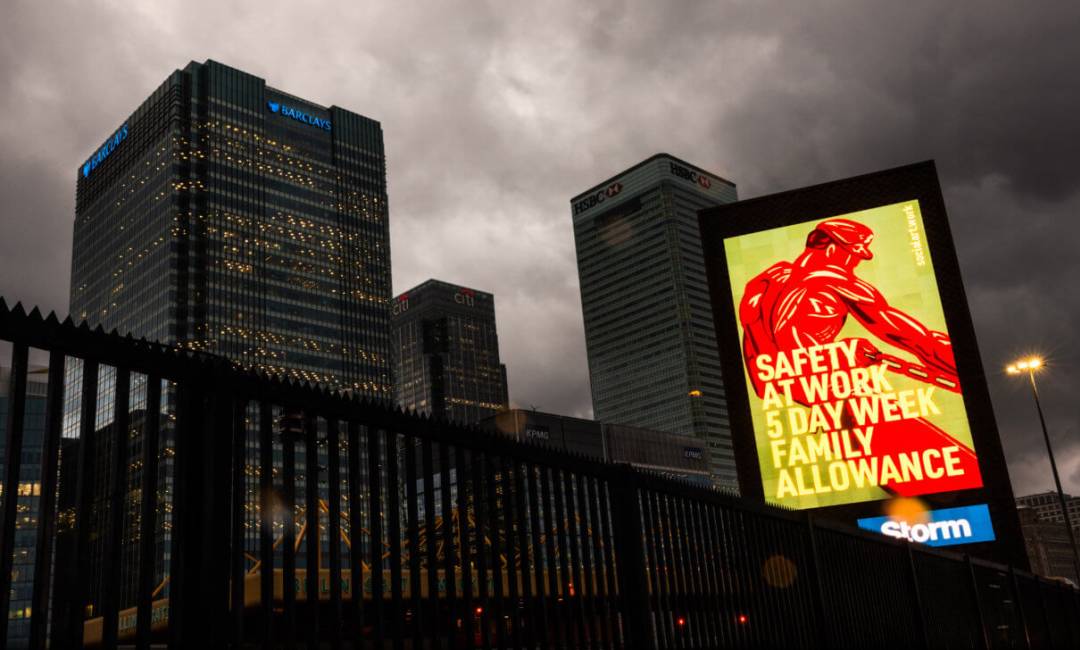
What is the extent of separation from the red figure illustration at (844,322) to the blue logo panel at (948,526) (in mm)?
1270

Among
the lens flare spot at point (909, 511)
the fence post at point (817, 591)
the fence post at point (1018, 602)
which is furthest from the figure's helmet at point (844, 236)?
the fence post at point (817, 591)

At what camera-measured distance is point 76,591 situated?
629 cm

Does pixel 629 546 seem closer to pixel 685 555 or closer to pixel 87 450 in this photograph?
pixel 685 555

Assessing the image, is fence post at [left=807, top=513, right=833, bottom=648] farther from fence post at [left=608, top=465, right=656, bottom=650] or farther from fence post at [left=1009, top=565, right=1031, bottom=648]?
fence post at [left=1009, top=565, right=1031, bottom=648]

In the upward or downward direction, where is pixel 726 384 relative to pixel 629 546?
upward

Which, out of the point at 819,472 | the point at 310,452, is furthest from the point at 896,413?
the point at 310,452

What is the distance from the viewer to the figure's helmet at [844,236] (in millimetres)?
48438

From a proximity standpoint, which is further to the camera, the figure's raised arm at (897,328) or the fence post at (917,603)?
the figure's raised arm at (897,328)

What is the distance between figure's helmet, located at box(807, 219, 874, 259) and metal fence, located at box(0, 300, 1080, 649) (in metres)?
34.7

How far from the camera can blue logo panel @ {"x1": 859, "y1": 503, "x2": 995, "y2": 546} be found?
44656 millimetres

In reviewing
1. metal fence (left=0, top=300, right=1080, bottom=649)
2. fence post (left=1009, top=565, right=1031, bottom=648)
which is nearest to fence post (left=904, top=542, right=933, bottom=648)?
metal fence (left=0, top=300, right=1080, bottom=649)

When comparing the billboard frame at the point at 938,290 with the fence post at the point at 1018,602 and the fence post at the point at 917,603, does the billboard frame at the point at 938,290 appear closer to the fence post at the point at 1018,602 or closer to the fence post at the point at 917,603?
the fence post at the point at 1018,602

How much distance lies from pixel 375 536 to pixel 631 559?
3828 mm

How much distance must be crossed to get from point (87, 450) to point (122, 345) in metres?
0.79
